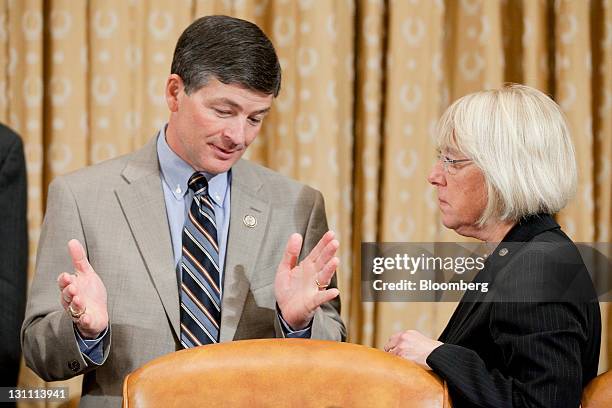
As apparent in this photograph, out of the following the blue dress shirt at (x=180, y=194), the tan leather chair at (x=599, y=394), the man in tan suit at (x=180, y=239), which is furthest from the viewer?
the blue dress shirt at (x=180, y=194)

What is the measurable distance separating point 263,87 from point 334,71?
81cm

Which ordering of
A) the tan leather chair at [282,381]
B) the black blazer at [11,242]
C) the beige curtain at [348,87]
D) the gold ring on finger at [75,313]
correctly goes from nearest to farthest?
the tan leather chair at [282,381] < the gold ring on finger at [75,313] < the black blazer at [11,242] < the beige curtain at [348,87]

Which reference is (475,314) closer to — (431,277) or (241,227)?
(431,277)

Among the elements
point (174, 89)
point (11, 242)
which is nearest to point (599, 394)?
point (174, 89)

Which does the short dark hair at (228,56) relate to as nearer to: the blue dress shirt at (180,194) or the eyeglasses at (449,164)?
the blue dress shirt at (180,194)

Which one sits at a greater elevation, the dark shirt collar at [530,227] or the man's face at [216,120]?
the man's face at [216,120]

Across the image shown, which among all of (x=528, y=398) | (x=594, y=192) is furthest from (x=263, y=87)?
(x=594, y=192)

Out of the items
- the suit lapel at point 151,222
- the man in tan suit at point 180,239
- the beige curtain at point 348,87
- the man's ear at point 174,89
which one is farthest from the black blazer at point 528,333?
the beige curtain at point 348,87

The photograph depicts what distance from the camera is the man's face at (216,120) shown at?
179 cm

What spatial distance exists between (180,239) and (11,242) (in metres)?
0.48

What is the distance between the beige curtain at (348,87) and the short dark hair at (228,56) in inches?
29.9

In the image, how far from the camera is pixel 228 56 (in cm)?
178

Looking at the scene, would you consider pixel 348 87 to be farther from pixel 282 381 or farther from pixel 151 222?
pixel 282 381

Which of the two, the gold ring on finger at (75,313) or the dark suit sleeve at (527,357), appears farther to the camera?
the gold ring on finger at (75,313)
